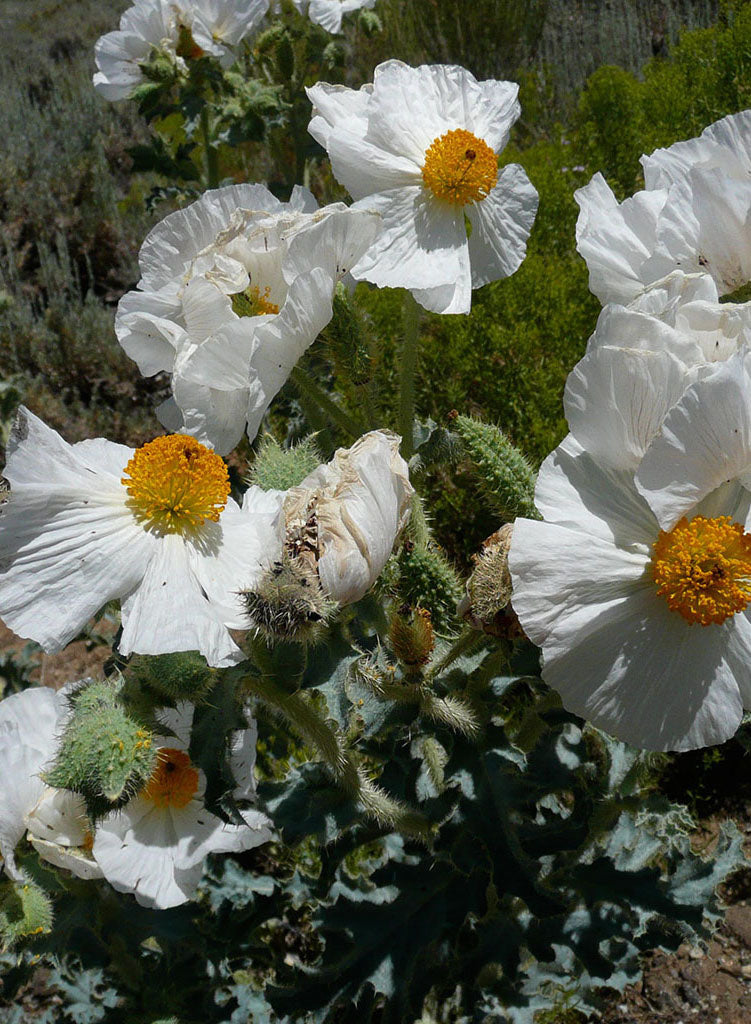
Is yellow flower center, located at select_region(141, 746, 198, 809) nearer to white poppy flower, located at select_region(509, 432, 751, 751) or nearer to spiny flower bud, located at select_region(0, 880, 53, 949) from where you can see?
spiny flower bud, located at select_region(0, 880, 53, 949)

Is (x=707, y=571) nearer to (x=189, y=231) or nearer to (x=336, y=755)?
(x=336, y=755)

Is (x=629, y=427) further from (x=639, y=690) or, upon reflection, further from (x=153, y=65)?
(x=153, y=65)

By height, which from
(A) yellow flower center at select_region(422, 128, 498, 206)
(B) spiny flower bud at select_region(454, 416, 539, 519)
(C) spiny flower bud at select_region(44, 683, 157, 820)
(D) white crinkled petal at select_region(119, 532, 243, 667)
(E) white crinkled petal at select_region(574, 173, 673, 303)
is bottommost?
(C) spiny flower bud at select_region(44, 683, 157, 820)

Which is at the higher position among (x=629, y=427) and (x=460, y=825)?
(x=629, y=427)

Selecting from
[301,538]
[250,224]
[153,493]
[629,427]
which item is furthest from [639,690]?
[250,224]

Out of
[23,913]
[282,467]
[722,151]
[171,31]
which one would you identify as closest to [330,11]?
[171,31]

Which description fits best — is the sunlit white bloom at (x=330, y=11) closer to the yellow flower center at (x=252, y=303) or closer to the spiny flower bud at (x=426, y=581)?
the yellow flower center at (x=252, y=303)

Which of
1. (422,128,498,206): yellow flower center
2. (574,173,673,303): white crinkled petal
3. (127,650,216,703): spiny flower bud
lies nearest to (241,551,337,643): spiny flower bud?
(127,650,216,703): spiny flower bud
